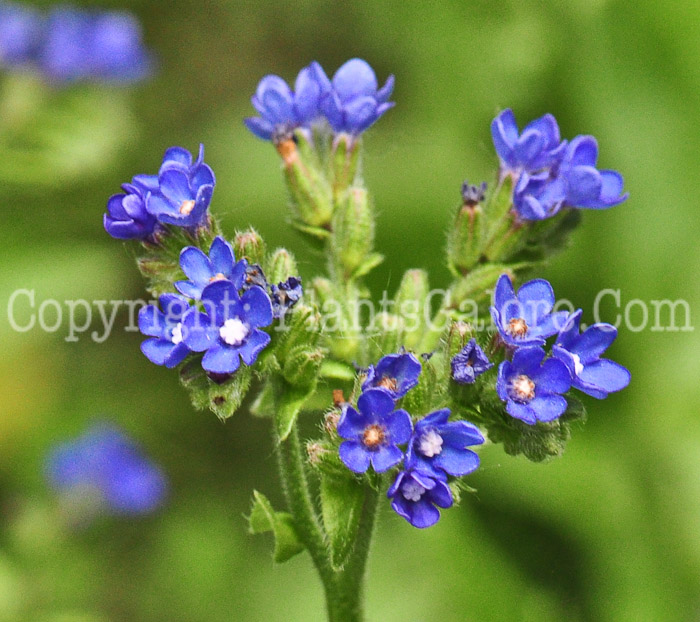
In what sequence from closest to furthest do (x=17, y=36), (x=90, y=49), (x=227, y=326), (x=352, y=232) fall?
(x=227, y=326), (x=352, y=232), (x=17, y=36), (x=90, y=49)

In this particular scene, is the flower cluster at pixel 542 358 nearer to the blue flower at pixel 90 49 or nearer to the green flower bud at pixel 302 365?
the green flower bud at pixel 302 365

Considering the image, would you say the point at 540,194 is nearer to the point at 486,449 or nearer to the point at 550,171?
the point at 550,171

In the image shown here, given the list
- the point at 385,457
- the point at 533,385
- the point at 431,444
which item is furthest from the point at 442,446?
the point at 533,385

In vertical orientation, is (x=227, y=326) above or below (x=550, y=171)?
below

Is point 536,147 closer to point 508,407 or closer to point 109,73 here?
point 508,407

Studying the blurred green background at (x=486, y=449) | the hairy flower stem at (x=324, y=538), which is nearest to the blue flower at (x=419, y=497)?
the hairy flower stem at (x=324, y=538)

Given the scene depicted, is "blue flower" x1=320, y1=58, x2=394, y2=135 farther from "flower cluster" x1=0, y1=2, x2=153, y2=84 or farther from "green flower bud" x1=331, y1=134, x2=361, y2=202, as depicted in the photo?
"flower cluster" x1=0, y1=2, x2=153, y2=84

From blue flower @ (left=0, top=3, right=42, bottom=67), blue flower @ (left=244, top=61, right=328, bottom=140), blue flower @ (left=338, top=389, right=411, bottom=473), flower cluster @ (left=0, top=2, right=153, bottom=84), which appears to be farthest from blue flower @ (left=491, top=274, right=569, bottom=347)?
blue flower @ (left=0, top=3, right=42, bottom=67)
